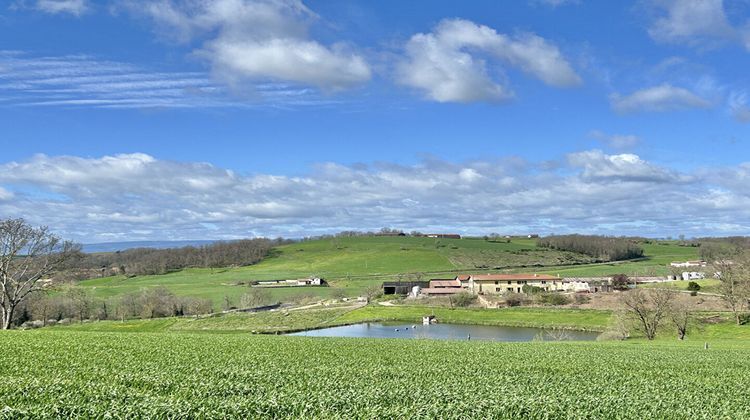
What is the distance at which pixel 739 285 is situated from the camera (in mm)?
84875

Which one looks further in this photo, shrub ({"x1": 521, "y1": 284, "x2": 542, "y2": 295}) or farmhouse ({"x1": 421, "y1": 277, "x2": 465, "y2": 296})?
farmhouse ({"x1": 421, "y1": 277, "x2": 465, "y2": 296})

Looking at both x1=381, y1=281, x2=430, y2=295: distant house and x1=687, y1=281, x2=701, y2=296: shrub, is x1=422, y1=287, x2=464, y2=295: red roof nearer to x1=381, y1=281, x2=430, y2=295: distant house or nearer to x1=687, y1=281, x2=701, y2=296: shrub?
x1=381, y1=281, x2=430, y2=295: distant house

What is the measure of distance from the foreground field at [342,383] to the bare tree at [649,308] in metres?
45.8

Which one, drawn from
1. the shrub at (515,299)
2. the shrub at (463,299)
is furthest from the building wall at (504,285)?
the shrub at (515,299)

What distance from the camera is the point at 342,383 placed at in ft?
52.9

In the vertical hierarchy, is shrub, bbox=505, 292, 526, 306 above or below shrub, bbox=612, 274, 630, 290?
below

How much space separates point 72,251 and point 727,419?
203 ft

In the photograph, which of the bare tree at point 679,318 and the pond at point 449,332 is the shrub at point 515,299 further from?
the bare tree at point 679,318

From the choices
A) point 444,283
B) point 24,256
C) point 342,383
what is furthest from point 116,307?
point 342,383

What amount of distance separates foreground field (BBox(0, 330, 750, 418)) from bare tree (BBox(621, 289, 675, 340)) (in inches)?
1804

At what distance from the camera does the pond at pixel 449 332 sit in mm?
86875

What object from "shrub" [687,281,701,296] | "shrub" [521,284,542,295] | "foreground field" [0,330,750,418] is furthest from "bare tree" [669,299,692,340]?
"shrub" [521,284,542,295]

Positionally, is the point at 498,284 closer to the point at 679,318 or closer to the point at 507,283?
the point at 507,283

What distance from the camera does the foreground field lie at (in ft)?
38.5
